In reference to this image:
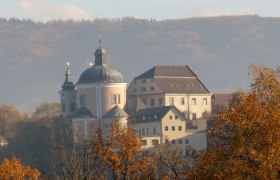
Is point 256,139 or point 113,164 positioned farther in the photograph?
point 113,164

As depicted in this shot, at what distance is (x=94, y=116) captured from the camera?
14825cm

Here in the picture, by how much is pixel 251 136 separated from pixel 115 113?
106 metres

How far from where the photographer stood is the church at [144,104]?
144375mm

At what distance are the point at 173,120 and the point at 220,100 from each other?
93.9 feet

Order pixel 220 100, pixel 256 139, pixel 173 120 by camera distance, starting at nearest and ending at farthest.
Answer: pixel 256 139 < pixel 173 120 < pixel 220 100

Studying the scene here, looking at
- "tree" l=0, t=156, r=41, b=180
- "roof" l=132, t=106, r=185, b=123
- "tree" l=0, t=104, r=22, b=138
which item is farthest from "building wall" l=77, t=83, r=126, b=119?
"tree" l=0, t=156, r=41, b=180

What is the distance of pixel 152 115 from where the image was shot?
146 metres

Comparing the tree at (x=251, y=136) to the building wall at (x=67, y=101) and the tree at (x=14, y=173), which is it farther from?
the building wall at (x=67, y=101)

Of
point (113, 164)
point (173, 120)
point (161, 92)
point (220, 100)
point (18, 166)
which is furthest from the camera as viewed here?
point (220, 100)

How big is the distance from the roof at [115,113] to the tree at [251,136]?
10282 cm

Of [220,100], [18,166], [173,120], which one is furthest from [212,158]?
[220,100]

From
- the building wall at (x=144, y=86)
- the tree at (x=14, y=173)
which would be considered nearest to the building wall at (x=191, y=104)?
the building wall at (x=144, y=86)

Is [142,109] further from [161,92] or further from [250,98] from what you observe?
[250,98]

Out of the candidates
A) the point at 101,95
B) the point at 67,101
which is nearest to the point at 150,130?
the point at 101,95
